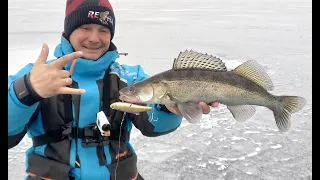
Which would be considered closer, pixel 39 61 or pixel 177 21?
pixel 39 61

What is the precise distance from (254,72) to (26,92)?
4.61 ft

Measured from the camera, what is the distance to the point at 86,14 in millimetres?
2539

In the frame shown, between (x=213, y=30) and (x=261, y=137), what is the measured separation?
8.01 metres

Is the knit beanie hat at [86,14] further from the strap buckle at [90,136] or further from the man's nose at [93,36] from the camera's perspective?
the strap buckle at [90,136]

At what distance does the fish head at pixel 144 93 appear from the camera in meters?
2.08

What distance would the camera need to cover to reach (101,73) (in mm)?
2500

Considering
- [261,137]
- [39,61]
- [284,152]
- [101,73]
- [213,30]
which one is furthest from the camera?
[213,30]

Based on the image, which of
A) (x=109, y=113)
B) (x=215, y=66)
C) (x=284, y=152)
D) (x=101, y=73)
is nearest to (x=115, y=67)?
(x=101, y=73)

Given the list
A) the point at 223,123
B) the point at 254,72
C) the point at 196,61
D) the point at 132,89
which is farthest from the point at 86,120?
the point at 223,123

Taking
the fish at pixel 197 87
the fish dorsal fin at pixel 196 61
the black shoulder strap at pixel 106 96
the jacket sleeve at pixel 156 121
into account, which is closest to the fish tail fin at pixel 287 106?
the fish at pixel 197 87

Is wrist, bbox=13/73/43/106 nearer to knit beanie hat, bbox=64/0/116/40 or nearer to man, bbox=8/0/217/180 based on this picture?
man, bbox=8/0/217/180

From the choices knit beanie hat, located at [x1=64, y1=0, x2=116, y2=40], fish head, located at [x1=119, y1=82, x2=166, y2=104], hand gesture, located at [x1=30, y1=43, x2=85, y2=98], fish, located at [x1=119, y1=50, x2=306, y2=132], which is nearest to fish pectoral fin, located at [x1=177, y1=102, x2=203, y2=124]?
fish, located at [x1=119, y1=50, x2=306, y2=132]
